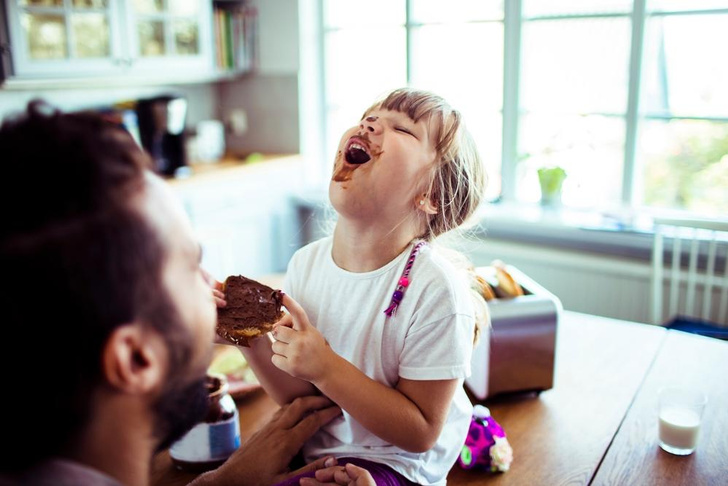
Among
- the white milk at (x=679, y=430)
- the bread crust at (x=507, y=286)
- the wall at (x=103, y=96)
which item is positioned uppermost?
the wall at (x=103, y=96)

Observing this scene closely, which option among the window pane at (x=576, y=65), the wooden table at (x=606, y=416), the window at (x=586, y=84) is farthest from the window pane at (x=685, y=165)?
the wooden table at (x=606, y=416)

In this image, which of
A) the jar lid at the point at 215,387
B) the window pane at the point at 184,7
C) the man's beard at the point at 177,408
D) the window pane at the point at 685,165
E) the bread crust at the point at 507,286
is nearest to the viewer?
→ the man's beard at the point at 177,408

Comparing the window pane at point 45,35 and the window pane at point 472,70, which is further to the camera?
the window pane at point 472,70

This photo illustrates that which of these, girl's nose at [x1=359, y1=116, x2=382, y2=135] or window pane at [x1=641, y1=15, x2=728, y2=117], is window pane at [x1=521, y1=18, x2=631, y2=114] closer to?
window pane at [x1=641, y1=15, x2=728, y2=117]

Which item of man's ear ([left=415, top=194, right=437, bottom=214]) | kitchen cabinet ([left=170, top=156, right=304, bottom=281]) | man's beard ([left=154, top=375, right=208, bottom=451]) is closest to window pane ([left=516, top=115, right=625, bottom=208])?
kitchen cabinet ([left=170, top=156, right=304, bottom=281])

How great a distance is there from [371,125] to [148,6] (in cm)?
247

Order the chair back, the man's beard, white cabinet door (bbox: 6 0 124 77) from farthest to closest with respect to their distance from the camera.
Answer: white cabinet door (bbox: 6 0 124 77), the chair back, the man's beard

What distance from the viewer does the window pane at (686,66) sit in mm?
2846

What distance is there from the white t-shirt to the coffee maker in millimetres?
2228

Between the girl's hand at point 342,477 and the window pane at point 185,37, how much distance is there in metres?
2.87

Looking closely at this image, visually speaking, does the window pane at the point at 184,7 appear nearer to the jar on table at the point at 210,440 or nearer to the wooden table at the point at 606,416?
the wooden table at the point at 606,416

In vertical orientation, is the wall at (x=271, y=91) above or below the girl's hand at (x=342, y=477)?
above

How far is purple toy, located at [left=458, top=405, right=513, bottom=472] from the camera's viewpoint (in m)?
1.14

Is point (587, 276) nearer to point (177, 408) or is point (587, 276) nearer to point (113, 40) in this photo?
point (113, 40)
